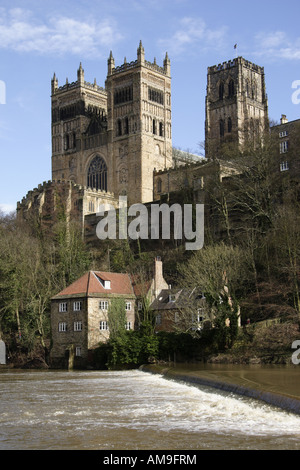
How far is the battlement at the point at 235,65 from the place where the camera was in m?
108

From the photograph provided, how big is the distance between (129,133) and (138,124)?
7.04 feet

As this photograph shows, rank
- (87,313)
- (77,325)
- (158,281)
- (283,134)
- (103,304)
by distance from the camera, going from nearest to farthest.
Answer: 1. (87,313)
2. (77,325)
3. (103,304)
4. (158,281)
5. (283,134)

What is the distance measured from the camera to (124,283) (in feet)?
173

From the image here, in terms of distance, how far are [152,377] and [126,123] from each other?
235 feet

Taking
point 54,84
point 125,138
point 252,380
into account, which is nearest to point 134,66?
point 125,138

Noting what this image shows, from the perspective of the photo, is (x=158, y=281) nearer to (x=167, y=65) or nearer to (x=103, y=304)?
(x=103, y=304)

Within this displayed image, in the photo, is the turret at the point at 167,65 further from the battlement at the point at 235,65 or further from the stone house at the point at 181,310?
the stone house at the point at 181,310

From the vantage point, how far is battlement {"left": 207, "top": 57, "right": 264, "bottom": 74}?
108m

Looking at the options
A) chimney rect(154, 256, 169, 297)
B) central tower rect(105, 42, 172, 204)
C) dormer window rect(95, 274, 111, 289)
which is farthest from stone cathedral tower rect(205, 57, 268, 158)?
dormer window rect(95, 274, 111, 289)

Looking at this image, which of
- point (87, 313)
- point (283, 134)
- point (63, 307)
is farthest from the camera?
point (283, 134)

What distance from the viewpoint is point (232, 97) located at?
107 meters

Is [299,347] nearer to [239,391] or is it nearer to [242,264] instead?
[242,264]

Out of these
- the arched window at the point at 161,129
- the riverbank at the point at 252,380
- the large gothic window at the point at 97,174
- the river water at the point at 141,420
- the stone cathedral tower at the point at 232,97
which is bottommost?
the river water at the point at 141,420

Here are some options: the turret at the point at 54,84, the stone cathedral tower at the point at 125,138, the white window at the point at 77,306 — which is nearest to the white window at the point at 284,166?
the white window at the point at 77,306
